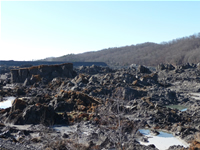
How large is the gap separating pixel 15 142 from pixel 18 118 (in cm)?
406

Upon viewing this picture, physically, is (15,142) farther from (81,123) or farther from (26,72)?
(26,72)

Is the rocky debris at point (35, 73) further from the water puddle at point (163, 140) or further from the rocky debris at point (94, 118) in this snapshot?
the water puddle at point (163, 140)

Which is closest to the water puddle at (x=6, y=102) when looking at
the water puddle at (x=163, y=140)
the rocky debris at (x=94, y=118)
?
the rocky debris at (x=94, y=118)

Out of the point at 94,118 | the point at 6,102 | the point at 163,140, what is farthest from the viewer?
the point at 6,102

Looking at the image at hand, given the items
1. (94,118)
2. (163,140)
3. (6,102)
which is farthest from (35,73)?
(163,140)

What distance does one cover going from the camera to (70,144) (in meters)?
10.5

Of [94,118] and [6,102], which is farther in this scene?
[6,102]

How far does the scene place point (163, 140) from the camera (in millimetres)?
13586

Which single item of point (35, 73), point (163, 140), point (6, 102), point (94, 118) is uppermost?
point (35, 73)

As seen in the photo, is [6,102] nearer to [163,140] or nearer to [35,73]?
[35,73]

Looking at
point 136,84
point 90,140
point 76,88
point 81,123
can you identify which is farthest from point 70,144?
point 136,84

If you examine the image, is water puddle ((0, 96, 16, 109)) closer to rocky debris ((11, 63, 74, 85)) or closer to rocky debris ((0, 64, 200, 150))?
rocky debris ((0, 64, 200, 150))

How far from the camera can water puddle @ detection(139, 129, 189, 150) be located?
1291 cm

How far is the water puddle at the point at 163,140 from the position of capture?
42.3ft
